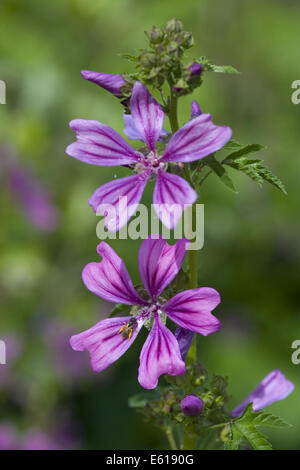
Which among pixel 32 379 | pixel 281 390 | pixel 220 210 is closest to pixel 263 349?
pixel 220 210

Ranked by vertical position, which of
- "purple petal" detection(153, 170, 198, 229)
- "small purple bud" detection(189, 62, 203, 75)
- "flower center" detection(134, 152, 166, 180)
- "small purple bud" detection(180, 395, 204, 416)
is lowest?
"small purple bud" detection(180, 395, 204, 416)

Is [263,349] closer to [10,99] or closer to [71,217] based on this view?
[71,217]

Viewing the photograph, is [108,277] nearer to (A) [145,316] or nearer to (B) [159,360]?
(A) [145,316]

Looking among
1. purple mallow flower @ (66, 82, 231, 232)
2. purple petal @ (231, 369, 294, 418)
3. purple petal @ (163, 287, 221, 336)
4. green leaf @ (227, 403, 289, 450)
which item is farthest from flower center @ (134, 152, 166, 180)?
purple petal @ (231, 369, 294, 418)

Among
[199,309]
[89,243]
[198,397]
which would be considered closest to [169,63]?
[199,309]

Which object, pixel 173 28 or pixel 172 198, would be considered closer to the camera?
pixel 172 198

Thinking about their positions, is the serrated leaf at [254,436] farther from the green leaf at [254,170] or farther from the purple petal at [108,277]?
the green leaf at [254,170]

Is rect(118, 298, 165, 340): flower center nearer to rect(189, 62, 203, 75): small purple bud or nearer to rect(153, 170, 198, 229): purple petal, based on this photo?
rect(153, 170, 198, 229): purple petal
